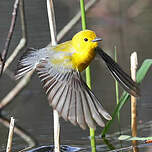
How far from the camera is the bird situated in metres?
2.80

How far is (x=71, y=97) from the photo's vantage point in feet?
9.48

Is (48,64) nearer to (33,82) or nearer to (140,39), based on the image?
(33,82)

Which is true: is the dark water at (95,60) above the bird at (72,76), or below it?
above

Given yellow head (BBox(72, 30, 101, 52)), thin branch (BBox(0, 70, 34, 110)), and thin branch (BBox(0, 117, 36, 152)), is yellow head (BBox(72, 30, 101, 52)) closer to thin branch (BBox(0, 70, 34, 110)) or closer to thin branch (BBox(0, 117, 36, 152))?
thin branch (BBox(0, 117, 36, 152))

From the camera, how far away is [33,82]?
17.0 feet

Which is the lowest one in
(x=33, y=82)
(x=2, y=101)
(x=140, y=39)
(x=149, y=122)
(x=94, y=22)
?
(x=149, y=122)

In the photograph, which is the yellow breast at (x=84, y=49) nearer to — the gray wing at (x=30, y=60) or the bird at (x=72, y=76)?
the bird at (x=72, y=76)

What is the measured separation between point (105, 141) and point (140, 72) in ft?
1.85

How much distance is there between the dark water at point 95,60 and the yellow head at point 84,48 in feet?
2.36

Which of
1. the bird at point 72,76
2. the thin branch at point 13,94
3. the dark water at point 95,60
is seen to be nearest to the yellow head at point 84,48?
the bird at point 72,76

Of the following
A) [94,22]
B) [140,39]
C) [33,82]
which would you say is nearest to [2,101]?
[33,82]

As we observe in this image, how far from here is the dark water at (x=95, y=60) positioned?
389 cm

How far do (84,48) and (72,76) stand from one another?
20 cm

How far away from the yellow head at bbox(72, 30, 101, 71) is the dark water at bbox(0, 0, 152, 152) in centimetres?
72
